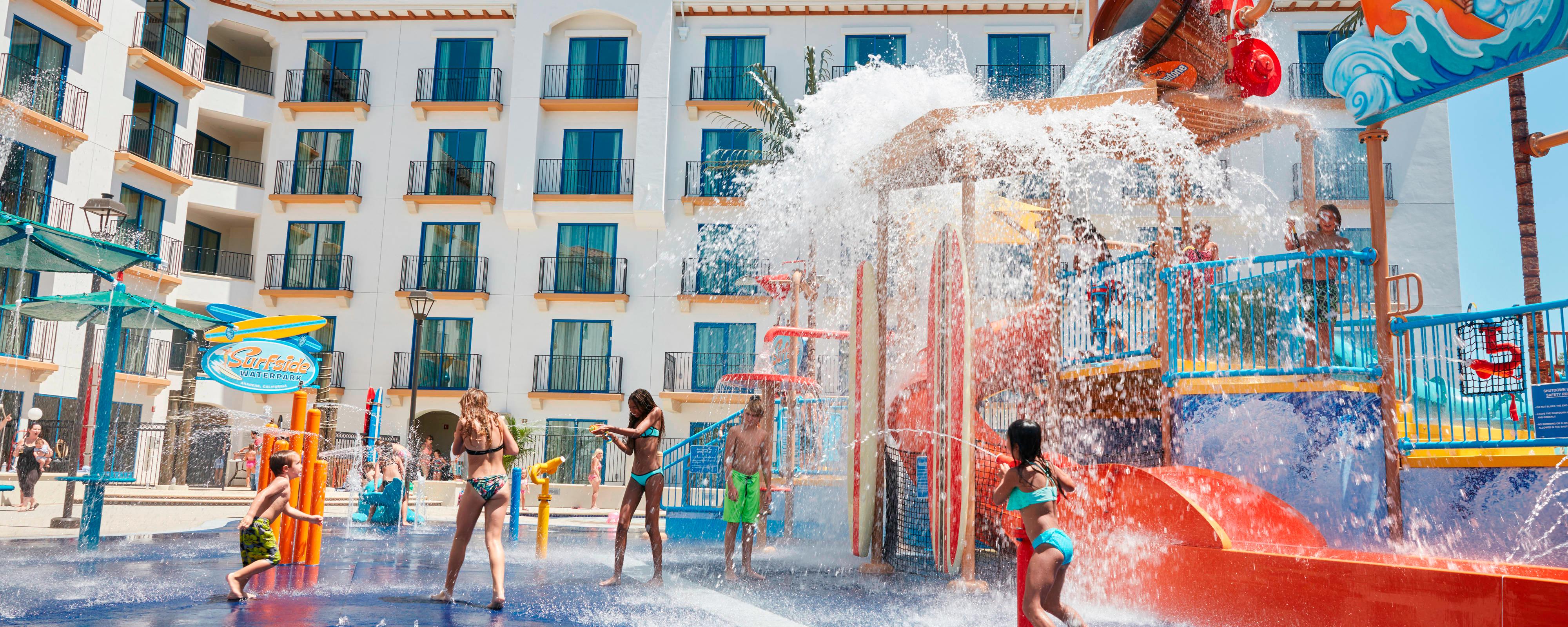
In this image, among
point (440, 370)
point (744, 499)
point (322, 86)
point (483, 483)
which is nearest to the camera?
point (483, 483)

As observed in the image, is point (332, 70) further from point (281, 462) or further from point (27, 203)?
point (281, 462)

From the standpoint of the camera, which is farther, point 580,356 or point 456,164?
point 456,164

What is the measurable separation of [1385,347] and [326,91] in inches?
1141

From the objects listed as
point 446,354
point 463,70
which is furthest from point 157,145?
point 446,354

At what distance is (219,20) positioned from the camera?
2798cm

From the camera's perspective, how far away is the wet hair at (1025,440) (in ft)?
16.5

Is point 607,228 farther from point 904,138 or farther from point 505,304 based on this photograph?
point 904,138

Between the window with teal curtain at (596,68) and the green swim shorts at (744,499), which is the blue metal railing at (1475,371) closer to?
the green swim shorts at (744,499)

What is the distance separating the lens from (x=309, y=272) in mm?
28297

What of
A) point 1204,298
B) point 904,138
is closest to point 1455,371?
point 1204,298

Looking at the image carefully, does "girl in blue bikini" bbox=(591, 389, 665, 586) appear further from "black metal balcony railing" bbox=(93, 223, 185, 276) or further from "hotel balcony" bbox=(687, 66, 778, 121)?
"black metal balcony railing" bbox=(93, 223, 185, 276)

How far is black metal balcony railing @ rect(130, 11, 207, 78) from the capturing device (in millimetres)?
26172

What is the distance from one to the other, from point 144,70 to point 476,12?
8595 mm

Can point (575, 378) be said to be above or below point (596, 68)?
below
